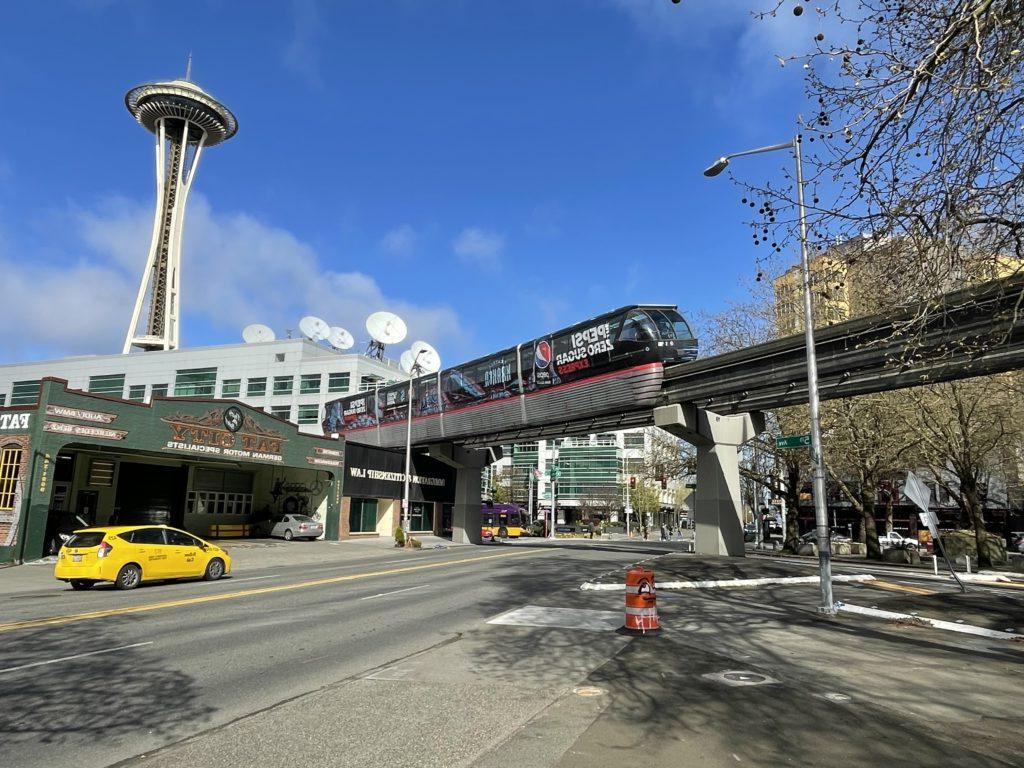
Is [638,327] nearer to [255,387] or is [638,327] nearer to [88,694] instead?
[88,694]

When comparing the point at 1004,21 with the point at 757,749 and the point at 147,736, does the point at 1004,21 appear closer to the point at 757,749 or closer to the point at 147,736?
the point at 757,749

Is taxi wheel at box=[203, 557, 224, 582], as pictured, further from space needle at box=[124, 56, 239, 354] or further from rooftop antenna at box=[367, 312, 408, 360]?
space needle at box=[124, 56, 239, 354]

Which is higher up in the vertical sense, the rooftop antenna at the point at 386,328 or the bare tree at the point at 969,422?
the rooftop antenna at the point at 386,328

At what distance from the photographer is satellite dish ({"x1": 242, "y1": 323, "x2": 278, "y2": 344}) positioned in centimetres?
7569

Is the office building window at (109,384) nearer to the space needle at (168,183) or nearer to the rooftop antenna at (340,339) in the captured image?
the space needle at (168,183)

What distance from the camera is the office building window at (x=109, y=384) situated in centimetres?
7112

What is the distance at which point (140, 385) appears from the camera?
70625mm

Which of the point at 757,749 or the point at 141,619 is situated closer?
the point at 757,749

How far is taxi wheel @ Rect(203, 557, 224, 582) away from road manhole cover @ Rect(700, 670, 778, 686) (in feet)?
51.2

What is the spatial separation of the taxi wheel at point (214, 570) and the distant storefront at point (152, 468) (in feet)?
29.3

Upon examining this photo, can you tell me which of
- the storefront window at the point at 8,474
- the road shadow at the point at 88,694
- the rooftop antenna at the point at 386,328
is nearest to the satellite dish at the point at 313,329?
the rooftop antenna at the point at 386,328

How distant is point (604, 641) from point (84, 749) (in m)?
6.48

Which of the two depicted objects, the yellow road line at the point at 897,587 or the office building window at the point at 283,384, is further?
the office building window at the point at 283,384

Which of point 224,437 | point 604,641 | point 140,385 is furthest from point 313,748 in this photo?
point 140,385
